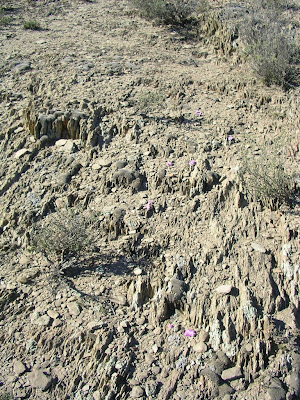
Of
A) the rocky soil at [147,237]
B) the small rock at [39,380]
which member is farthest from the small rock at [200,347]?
the small rock at [39,380]

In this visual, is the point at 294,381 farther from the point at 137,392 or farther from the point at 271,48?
the point at 271,48

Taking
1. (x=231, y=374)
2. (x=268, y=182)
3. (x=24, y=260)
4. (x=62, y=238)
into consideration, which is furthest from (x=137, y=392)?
(x=268, y=182)

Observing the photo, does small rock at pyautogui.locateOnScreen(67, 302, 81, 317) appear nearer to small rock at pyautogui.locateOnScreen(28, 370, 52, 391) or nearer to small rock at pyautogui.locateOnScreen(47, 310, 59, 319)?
small rock at pyautogui.locateOnScreen(47, 310, 59, 319)

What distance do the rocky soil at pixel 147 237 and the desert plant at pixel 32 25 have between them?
1843 mm

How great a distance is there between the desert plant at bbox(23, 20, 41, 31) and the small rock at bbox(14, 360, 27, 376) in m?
6.16

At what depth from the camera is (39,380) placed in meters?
3.00

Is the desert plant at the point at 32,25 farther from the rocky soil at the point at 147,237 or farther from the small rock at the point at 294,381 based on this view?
the small rock at the point at 294,381

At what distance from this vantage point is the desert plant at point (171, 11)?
24.1 feet

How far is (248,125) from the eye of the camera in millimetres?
4828

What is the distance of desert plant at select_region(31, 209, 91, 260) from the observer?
3729 mm

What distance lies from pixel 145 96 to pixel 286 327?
3.18 meters

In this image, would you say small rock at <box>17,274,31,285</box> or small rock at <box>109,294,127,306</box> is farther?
small rock at <box>17,274,31,285</box>

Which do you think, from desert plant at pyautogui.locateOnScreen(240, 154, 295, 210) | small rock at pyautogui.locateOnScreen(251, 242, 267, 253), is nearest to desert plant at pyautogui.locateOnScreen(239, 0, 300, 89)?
desert plant at pyautogui.locateOnScreen(240, 154, 295, 210)

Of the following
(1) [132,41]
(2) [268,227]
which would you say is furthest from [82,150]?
(1) [132,41]
